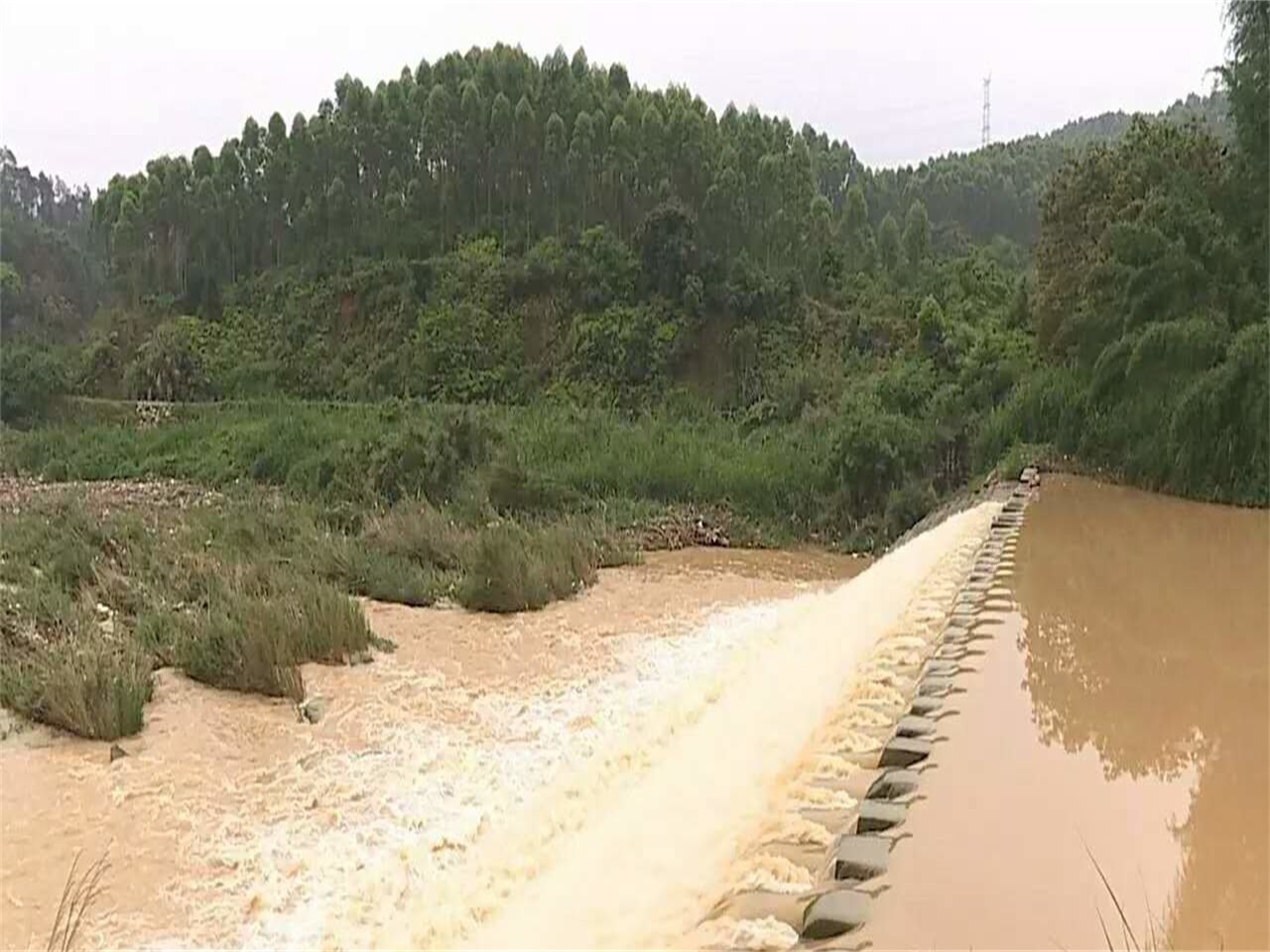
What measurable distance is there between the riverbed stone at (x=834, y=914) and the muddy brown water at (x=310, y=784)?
5.73ft

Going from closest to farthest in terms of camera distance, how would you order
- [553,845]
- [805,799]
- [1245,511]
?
[805,799]
[553,845]
[1245,511]

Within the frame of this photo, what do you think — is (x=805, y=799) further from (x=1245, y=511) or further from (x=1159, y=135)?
(x=1159, y=135)

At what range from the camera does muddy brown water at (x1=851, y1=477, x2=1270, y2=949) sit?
270cm

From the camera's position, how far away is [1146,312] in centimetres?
1175

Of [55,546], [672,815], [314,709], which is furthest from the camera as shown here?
[55,546]

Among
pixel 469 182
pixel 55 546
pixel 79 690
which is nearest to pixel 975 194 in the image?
pixel 469 182

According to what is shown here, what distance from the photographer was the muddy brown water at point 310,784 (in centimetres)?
393

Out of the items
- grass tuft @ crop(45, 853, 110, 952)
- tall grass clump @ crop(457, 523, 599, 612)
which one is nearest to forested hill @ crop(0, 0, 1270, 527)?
tall grass clump @ crop(457, 523, 599, 612)

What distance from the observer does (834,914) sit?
2.73 metres

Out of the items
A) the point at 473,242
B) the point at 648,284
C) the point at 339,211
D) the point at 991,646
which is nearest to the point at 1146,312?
the point at 991,646

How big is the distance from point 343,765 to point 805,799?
2.64 metres

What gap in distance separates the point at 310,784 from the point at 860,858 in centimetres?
304

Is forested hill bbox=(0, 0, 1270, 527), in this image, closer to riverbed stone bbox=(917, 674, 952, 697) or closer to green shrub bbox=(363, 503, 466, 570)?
green shrub bbox=(363, 503, 466, 570)

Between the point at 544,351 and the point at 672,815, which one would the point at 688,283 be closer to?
the point at 544,351
